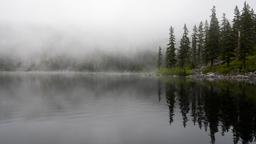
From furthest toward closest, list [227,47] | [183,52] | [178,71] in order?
[183,52]
[178,71]
[227,47]

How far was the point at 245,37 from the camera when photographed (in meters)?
100

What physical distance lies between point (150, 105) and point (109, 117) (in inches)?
449

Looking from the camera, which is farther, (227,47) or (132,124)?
(227,47)

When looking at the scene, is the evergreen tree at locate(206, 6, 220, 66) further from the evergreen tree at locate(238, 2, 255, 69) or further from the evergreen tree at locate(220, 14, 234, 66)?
the evergreen tree at locate(238, 2, 255, 69)

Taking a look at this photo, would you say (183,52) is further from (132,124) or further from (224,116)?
(132,124)

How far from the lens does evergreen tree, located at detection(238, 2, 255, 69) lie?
97688 mm

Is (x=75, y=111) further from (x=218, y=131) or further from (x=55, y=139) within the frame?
(x=218, y=131)

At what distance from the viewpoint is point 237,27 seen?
110 metres

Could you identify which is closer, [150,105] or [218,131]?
[218,131]

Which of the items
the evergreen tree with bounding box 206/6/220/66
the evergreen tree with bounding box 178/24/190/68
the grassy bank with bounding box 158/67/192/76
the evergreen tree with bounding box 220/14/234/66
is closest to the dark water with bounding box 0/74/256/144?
the evergreen tree with bounding box 220/14/234/66

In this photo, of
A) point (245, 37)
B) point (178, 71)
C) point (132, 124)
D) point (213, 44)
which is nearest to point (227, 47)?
point (245, 37)

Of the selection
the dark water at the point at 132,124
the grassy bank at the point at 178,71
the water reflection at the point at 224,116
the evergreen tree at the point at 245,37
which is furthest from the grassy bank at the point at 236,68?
the dark water at the point at 132,124

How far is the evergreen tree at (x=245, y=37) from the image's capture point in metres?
97.7

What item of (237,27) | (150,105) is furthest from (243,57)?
(150,105)
